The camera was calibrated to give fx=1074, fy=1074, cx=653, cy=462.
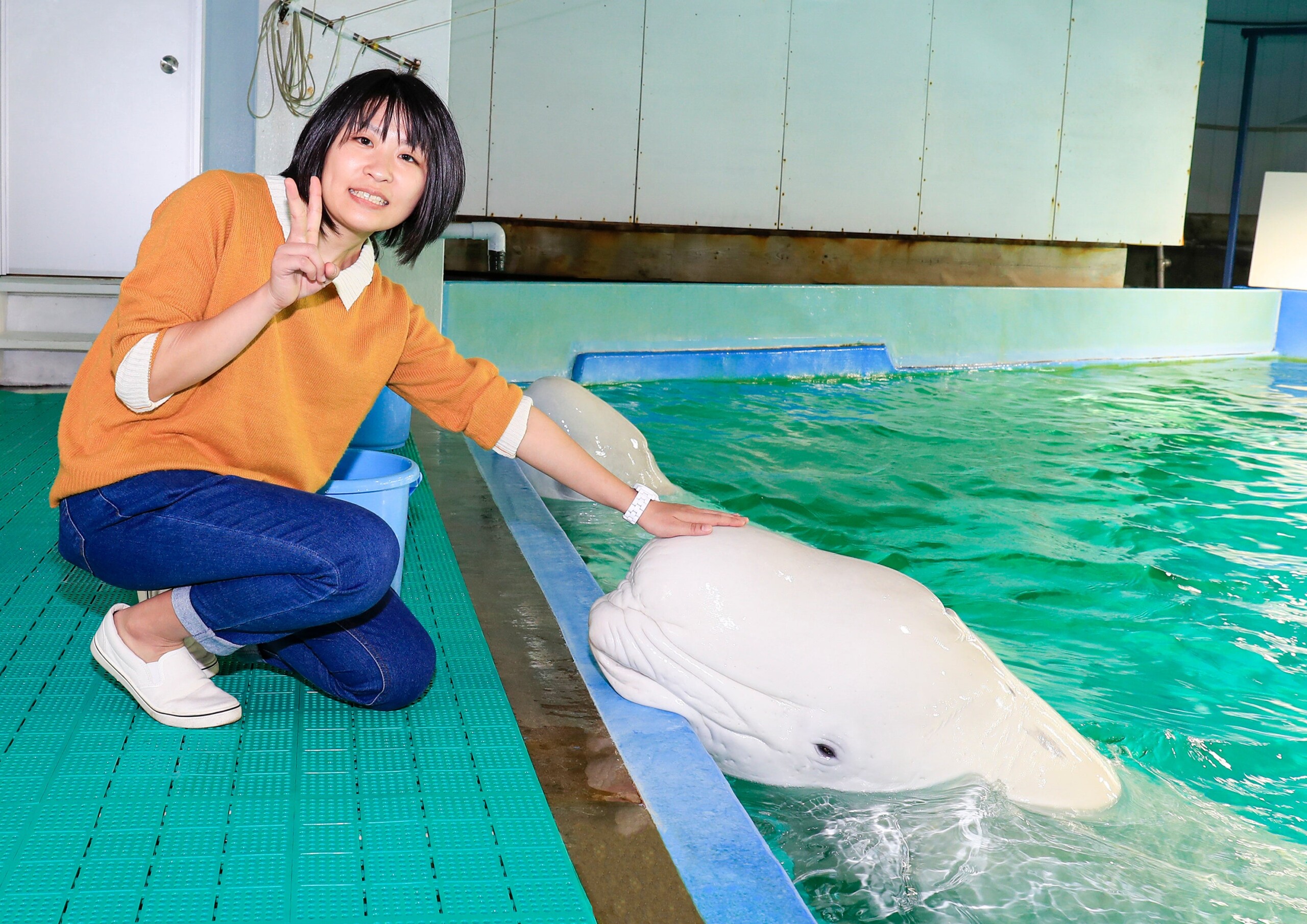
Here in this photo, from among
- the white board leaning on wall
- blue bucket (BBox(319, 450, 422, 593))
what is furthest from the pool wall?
blue bucket (BBox(319, 450, 422, 593))

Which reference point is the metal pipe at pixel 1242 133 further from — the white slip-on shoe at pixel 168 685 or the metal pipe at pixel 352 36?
the white slip-on shoe at pixel 168 685

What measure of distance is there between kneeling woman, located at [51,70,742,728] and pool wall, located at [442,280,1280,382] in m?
5.59

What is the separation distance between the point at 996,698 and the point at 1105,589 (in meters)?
2.33

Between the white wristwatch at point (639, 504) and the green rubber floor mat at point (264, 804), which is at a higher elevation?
the white wristwatch at point (639, 504)

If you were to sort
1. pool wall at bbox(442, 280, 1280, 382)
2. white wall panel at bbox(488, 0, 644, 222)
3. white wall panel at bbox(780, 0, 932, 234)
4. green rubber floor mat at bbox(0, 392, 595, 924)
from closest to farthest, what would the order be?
1. green rubber floor mat at bbox(0, 392, 595, 924)
2. pool wall at bbox(442, 280, 1280, 382)
3. white wall panel at bbox(488, 0, 644, 222)
4. white wall panel at bbox(780, 0, 932, 234)

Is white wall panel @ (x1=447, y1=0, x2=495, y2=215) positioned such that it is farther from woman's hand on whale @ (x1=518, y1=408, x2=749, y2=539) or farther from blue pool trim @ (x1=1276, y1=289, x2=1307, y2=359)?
blue pool trim @ (x1=1276, y1=289, x2=1307, y2=359)

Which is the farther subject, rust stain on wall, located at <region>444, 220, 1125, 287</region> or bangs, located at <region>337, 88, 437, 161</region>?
rust stain on wall, located at <region>444, 220, 1125, 287</region>

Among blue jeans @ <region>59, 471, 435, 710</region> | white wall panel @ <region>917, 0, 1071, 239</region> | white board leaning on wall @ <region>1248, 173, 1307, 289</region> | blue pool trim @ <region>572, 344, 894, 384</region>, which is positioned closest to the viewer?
blue jeans @ <region>59, 471, 435, 710</region>

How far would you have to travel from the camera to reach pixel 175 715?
217 centimetres

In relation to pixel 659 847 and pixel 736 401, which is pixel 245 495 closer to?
pixel 659 847

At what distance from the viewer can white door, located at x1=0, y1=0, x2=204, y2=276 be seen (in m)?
6.59

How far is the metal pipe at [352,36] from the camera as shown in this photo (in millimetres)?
5512

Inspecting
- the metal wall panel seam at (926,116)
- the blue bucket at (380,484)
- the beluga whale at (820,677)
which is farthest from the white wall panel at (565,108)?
the beluga whale at (820,677)

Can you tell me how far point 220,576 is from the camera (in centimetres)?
208
